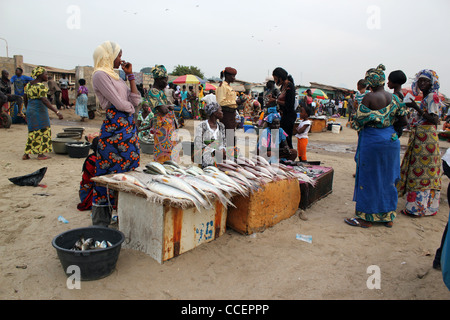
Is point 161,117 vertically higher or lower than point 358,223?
higher

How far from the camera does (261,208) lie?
4.04 meters

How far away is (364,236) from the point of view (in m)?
4.12

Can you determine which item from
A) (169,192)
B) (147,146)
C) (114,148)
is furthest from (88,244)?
(147,146)

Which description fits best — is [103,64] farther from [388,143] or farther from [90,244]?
[388,143]

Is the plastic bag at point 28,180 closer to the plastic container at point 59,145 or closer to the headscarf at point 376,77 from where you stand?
the plastic container at point 59,145

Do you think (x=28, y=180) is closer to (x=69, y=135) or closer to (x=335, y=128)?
(x=69, y=135)

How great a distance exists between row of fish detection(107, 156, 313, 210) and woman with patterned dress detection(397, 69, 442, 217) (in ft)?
7.25

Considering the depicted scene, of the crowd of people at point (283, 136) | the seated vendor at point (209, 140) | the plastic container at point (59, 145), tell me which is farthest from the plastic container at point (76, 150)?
the seated vendor at point (209, 140)

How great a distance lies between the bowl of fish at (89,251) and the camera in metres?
2.72

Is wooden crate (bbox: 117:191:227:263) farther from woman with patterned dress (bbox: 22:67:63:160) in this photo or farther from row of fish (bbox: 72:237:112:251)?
woman with patterned dress (bbox: 22:67:63:160)

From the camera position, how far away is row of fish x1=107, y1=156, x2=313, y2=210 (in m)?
3.07

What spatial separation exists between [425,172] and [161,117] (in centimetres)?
440
